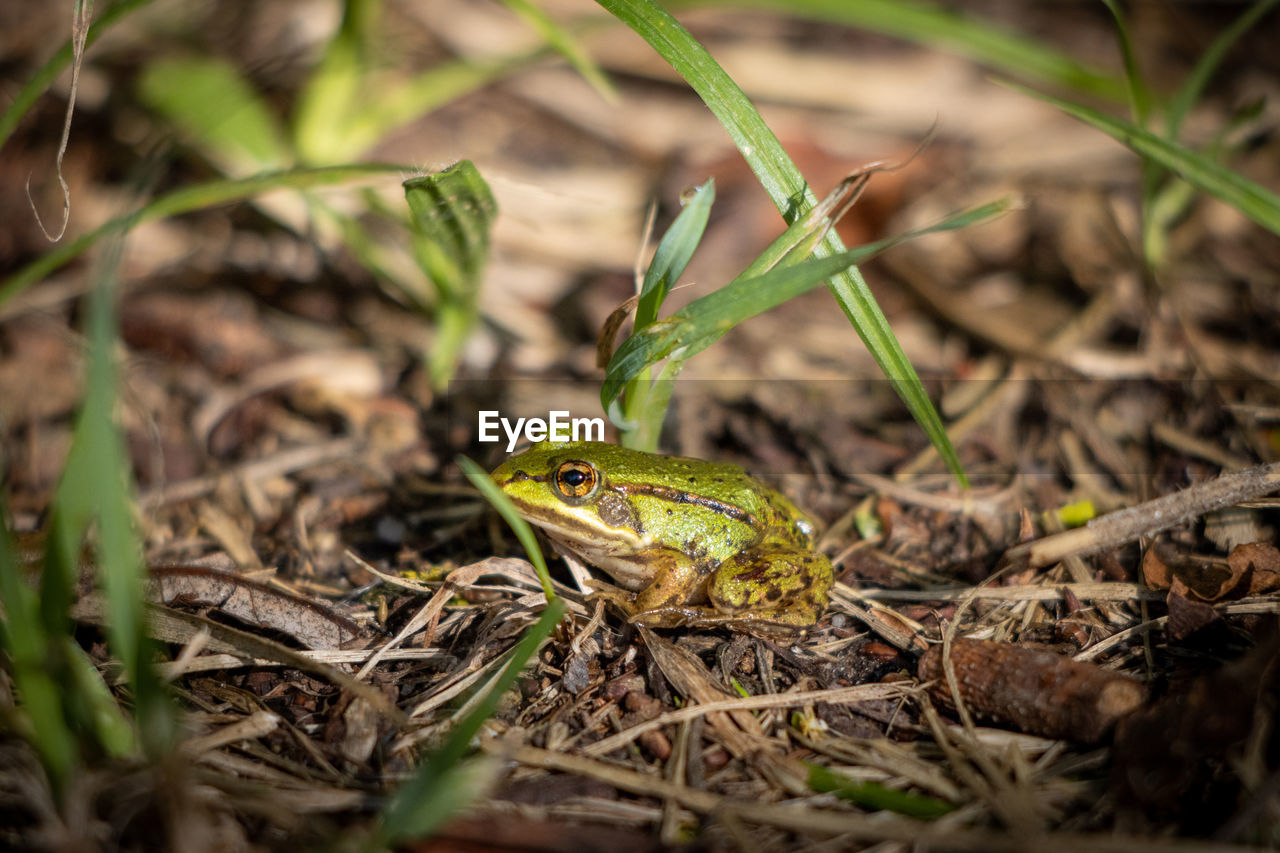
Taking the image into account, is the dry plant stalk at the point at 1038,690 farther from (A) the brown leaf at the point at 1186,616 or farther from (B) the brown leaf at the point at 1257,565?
(B) the brown leaf at the point at 1257,565

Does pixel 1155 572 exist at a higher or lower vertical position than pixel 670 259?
lower

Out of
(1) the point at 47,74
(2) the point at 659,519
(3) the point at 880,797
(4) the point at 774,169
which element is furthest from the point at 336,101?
(3) the point at 880,797

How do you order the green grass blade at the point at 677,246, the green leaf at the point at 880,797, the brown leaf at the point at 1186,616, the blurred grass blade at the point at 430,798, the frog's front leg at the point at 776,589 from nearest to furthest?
the blurred grass blade at the point at 430,798 → the green leaf at the point at 880,797 → the brown leaf at the point at 1186,616 → the green grass blade at the point at 677,246 → the frog's front leg at the point at 776,589

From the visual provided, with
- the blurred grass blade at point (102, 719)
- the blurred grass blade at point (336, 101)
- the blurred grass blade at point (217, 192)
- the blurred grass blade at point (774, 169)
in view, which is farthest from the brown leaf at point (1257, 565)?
the blurred grass blade at point (336, 101)

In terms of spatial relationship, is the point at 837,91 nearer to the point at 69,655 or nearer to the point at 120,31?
the point at 120,31

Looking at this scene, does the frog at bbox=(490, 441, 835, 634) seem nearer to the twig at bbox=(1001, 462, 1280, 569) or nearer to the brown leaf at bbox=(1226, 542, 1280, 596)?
the twig at bbox=(1001, 462, 1280, 569)

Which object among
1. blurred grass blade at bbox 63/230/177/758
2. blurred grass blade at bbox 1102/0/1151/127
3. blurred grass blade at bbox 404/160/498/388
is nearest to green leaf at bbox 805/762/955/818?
blurred grass blade at bbox 63/230/177/758

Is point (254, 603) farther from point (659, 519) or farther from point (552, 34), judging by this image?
point (552, 34)
